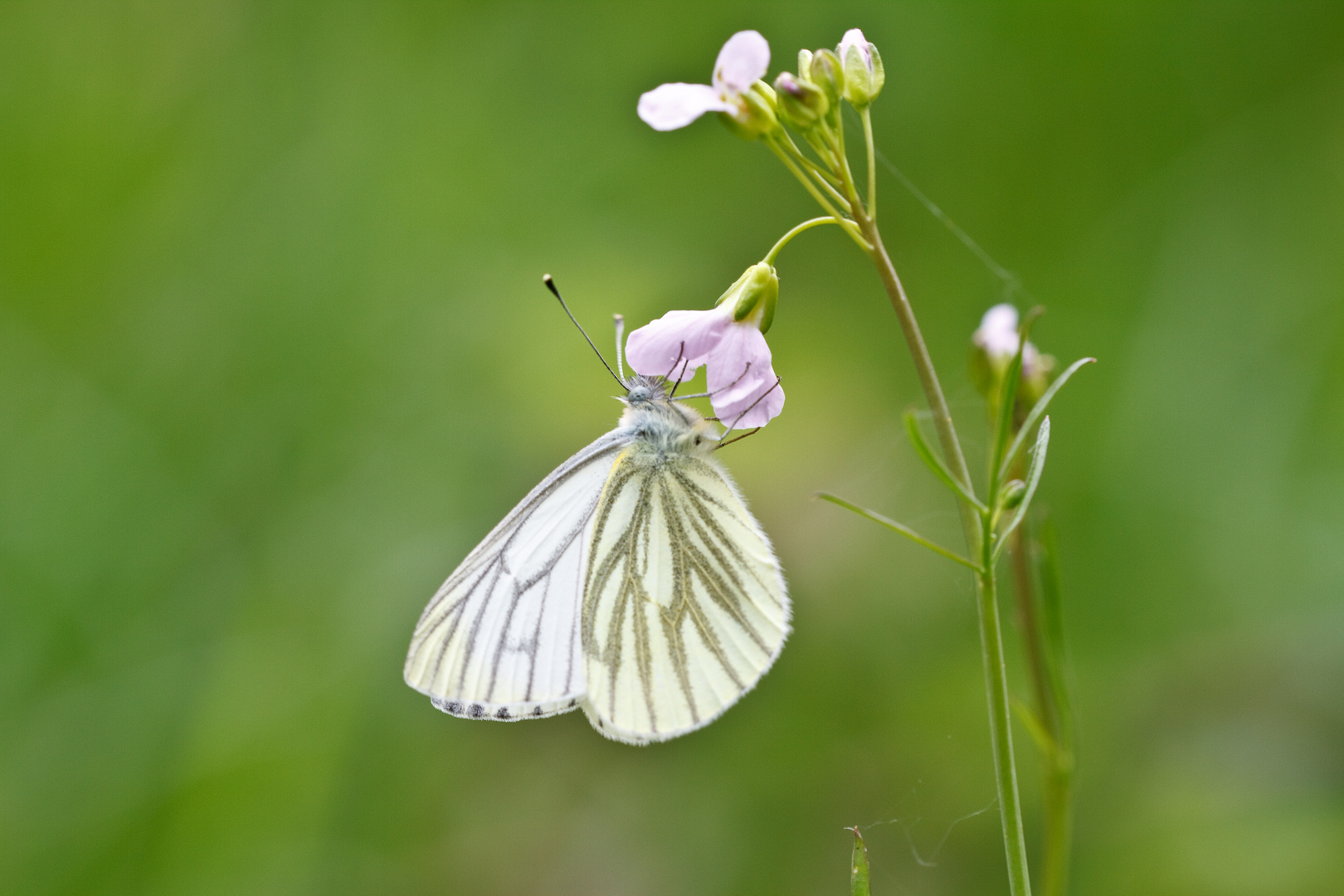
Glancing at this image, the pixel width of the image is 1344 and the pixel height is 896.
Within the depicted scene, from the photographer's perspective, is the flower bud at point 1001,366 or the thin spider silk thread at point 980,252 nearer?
the flower bud at point 1001,366

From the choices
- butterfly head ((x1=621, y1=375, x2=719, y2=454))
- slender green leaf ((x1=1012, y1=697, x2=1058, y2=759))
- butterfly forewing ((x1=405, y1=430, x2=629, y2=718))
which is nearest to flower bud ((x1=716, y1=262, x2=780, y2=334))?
butterfly head ((x1=621, y1=375, x2=719, y2=454))

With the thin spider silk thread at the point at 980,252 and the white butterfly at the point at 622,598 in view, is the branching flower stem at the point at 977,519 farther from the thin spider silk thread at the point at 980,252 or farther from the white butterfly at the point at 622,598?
the thin spider silk thread at the point at 980,252

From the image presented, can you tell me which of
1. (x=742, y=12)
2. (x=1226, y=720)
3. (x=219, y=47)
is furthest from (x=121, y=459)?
(x=1226, y=720)

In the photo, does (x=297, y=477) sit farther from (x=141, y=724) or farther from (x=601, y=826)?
(x=601, y=826)

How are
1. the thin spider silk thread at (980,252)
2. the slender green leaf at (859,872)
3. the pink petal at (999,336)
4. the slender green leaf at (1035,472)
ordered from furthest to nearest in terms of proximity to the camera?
the thin spider silk thread at (980,252) < the pink petal at (999,336) < the slender green leaf at (1035,472) < the slender green leaf at (859,872)

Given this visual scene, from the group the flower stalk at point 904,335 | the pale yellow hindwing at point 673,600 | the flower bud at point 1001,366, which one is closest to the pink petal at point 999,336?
the flower bud at point 1001,366

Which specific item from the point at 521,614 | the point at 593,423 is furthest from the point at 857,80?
the point at 593,423
